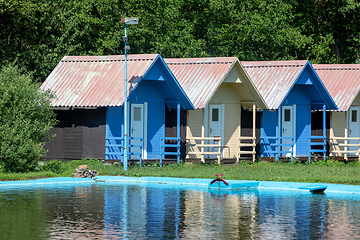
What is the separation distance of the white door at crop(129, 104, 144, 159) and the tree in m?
5.27

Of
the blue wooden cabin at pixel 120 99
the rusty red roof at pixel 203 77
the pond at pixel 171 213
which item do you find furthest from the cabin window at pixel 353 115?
the pond at pixel 171 213

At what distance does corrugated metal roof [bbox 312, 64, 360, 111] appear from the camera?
3659 centimetres

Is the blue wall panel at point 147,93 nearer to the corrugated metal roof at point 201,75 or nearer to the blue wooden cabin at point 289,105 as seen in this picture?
the corrugated metal roof at point 201,75

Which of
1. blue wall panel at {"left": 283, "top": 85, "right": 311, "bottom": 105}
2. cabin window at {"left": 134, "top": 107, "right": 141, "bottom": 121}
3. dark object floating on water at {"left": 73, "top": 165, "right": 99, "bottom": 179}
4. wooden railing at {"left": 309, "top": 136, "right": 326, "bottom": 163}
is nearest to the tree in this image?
dark object floating on water at {"left": 73, "top": 165, "right": 99, "bottom": 179}

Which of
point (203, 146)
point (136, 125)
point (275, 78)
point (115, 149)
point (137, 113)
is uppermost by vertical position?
point (275, 78)

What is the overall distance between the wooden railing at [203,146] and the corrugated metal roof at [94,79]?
421cm

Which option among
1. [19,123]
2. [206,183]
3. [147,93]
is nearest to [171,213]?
[206,183]

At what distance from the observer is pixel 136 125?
30.4 m

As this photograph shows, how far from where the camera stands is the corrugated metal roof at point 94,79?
28891 millimetres

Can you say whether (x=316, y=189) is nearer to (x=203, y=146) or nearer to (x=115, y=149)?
(x=203, y=146)

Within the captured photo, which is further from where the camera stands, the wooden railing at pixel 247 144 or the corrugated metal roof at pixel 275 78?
the corrugated metal roof at pixel 275 78

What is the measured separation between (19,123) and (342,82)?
781 inches

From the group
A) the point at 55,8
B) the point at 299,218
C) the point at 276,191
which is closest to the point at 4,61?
the point at 55,8

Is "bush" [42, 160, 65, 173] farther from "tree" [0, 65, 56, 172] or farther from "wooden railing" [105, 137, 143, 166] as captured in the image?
"wooden railing" [105, 137, 143, 166]
